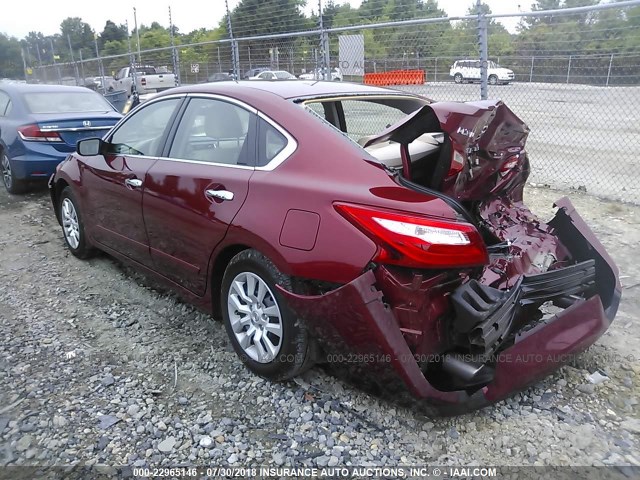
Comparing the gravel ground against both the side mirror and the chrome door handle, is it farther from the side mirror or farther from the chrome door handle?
the side mirror

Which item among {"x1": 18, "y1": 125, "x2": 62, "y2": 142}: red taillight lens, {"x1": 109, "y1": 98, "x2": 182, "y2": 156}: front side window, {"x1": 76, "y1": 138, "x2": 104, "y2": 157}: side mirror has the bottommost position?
{"x1": 18, "y1": 125, "x2": 62, "y2": 142}: red taillight lens

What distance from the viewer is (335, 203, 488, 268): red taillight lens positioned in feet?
7.79

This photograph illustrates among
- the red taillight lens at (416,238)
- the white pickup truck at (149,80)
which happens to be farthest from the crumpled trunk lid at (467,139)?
the white pickup truck at (149,80)

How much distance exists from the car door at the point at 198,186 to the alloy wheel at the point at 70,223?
65.0 inches

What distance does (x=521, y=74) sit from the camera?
10211 mm

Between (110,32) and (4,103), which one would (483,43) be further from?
(110,32)

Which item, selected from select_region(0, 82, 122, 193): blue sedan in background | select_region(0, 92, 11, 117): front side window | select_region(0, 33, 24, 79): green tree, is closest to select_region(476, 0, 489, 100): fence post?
select_region(0, 82, 122, 193): blue sedan in background

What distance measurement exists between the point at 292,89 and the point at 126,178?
149 cm

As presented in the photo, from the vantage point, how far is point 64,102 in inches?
314

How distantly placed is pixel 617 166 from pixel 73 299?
28.2 feet

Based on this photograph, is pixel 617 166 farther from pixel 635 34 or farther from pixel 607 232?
pixel 607 232

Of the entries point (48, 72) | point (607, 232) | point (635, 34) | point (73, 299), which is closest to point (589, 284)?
point (607, 232)

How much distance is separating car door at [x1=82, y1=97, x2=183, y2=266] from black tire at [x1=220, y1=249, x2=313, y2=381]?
110 centimetres

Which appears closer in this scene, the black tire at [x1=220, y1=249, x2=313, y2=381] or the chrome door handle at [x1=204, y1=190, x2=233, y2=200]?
the black tire at [x1=220, y1=249, x2=313, y2=381]
